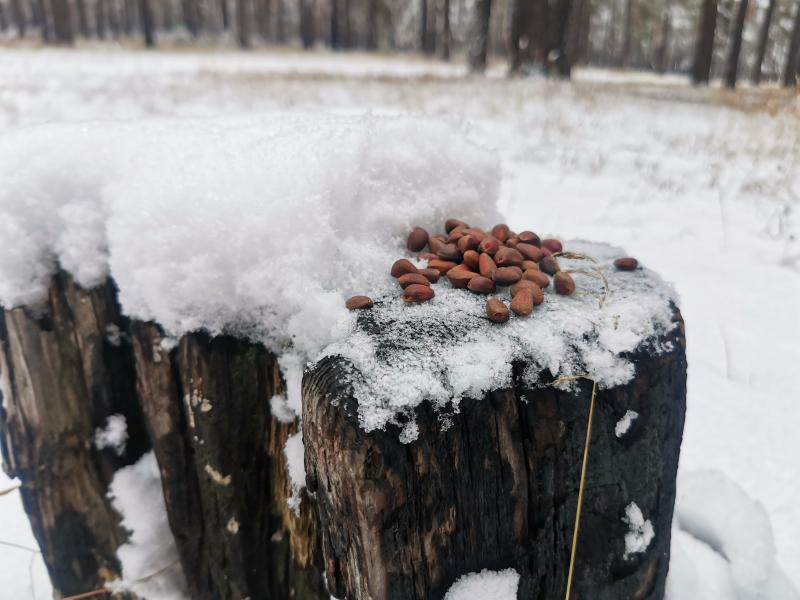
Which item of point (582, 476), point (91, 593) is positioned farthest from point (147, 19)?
point (582, 476)

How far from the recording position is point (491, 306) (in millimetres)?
921

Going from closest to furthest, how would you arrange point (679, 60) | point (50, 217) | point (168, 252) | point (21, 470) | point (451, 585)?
1. point (451, 585)
2. point (168, 252)
3. point (50, 217)
4. point (21, 470)
5. point (679, 60)

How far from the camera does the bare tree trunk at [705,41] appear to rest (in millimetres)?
13555

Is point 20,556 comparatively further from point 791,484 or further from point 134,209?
point 791,484

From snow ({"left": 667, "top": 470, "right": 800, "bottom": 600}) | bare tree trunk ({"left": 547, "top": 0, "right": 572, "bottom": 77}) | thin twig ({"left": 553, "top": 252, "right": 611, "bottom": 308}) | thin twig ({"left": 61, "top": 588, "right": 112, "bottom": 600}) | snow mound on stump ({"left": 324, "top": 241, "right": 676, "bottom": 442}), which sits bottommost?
thin twig ({"left": 61, "top": 588, "right": 112, "bottom": 600})

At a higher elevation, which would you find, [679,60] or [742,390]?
[679,60]

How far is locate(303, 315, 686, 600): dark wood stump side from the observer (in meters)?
0.81

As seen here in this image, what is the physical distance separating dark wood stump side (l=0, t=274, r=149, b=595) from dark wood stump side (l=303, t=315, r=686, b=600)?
1.99 ft

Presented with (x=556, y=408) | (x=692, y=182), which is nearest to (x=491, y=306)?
(x=556, y=408)

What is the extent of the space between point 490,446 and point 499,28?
40028 millimetres

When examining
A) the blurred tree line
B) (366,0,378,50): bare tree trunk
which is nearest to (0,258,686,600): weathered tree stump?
the blurred tree line

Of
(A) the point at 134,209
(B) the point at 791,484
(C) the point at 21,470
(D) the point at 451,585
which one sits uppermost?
(A) the point at 134,209

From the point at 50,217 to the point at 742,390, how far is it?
84.1 inches

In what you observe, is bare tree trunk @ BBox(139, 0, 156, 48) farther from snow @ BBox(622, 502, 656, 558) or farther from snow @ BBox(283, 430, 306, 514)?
snow @ BBox(622, 502, 656, 558)
